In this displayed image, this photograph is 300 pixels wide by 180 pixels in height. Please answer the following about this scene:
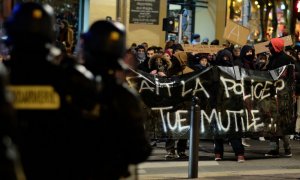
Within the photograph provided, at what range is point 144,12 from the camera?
24.0 metres

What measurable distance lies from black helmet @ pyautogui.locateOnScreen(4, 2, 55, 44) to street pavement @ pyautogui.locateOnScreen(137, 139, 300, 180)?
19.7 feet

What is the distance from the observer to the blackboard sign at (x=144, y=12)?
77.8ft

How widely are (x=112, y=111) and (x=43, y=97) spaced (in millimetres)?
533

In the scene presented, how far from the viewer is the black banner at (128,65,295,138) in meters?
11.4

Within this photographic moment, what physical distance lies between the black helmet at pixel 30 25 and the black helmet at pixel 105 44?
Result: 0.39 meters

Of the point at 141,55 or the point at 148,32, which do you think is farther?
the point at 148,32

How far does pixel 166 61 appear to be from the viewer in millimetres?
12539

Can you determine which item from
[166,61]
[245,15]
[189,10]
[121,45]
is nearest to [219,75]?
[166,61]

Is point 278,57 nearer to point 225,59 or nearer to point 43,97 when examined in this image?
point 225,59

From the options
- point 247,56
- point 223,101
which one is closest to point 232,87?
point 223,101

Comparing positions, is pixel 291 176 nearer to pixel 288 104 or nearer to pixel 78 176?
pixel 288 104

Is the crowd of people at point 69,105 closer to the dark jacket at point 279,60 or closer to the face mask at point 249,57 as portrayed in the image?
the dark jacket at point 279,60

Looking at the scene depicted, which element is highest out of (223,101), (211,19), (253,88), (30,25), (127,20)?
(211,19)

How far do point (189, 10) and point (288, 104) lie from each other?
53.7ft
